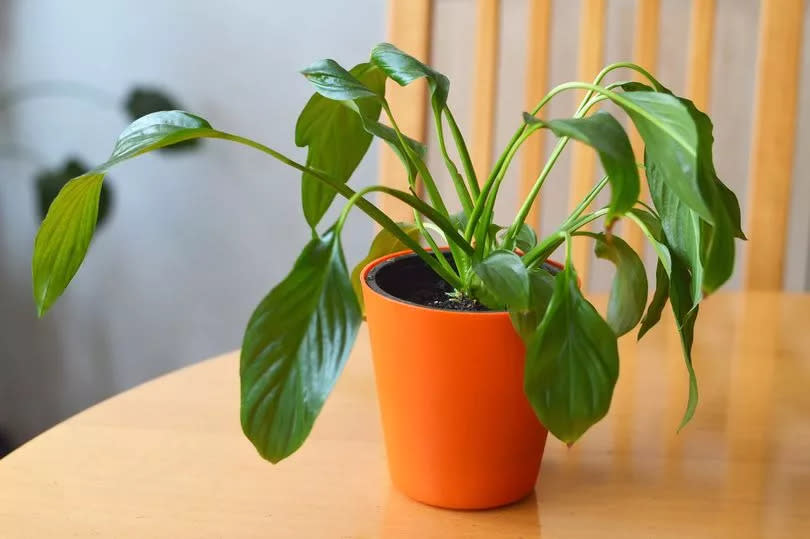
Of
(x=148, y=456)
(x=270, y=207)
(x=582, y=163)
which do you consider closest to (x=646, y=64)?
(x=582, y=163)

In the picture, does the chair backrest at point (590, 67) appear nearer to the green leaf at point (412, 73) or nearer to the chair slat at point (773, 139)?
the chair slat at point (773, 139)

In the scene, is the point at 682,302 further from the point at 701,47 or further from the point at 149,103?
the point at 149,103

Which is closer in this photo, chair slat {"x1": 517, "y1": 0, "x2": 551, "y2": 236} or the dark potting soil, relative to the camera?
the dark potting soil

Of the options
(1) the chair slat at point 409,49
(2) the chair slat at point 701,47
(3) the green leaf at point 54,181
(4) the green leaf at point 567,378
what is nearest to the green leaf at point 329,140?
(4) the green leaf at point 567,378

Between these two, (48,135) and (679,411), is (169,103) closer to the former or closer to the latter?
(48,135)

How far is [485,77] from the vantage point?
1155 mm

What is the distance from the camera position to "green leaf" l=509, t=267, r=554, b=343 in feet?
1.91

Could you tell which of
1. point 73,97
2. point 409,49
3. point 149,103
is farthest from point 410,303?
point 73,97

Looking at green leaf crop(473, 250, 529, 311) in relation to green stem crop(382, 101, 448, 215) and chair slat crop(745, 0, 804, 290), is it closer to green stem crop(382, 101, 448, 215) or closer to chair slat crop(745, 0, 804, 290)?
green stem crop(382, 101, 448, 215)

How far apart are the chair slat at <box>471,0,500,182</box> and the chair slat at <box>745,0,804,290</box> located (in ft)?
1.04

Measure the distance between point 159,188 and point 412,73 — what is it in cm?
130

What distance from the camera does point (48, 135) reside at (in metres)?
1.84

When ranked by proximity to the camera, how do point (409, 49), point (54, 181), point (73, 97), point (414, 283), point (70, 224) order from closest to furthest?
1. point (70, 224)
2. point (414, 283)
3. point (409, 49)
4. point (54, 181)
5. point (73, 97)

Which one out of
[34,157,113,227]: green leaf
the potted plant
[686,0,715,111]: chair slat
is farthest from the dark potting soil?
[34,157,113,227]: green leaf
